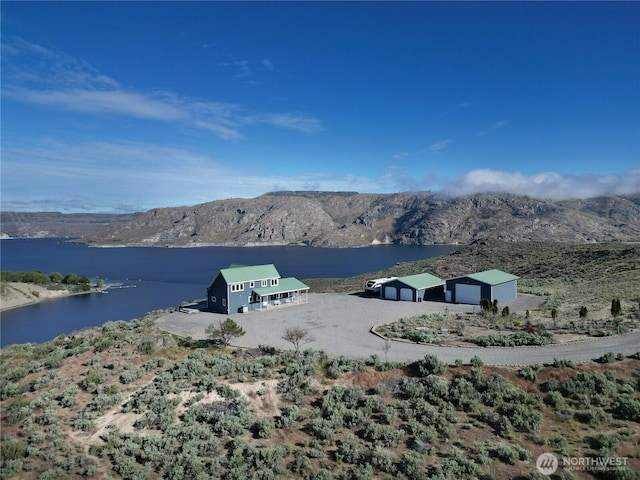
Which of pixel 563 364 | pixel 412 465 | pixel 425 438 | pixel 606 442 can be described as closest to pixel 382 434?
pixel 425 438

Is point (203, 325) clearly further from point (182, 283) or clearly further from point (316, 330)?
point (182, 283)

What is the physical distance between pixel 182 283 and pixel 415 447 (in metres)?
101

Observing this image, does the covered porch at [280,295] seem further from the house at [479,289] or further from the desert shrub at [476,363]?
the desert shrub at [476,363]

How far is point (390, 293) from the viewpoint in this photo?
39.3 m

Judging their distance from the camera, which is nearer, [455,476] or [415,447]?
[455,476]

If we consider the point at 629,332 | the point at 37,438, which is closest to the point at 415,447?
the point at 37,438

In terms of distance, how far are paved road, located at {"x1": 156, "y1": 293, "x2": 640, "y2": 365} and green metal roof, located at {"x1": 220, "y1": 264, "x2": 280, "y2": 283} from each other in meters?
2.90

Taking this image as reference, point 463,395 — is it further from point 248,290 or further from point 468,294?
point 468,294

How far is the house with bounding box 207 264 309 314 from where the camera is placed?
32.7 meters

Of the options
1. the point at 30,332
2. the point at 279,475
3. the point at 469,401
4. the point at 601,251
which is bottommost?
the point at 30,332

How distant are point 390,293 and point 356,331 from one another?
13.1 metres

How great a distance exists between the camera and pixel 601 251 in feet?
201

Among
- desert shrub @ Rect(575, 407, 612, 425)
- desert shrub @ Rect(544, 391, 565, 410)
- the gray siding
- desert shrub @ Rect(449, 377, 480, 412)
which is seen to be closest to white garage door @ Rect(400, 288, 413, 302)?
the gray siding

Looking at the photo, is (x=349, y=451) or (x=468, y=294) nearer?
(x=349, y=451)
